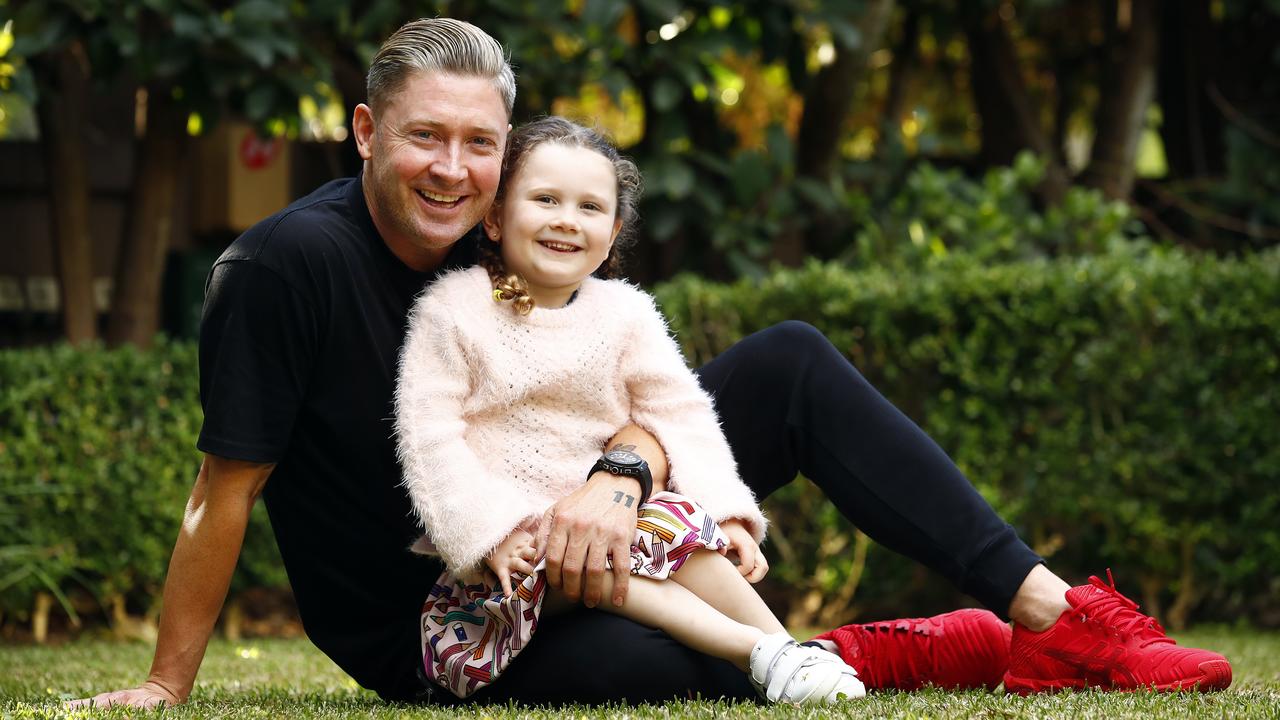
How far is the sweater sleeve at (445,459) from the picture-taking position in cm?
231

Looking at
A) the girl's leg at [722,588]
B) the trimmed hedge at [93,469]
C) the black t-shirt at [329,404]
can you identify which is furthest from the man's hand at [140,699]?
the trimmed hedge at [93,469]

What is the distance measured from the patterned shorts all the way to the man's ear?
83 centimetres

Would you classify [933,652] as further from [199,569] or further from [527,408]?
[199,569]

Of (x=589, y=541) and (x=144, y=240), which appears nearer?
(x=589, y=541)

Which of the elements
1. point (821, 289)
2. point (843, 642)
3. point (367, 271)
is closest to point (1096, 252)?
Result: point (821, 289)

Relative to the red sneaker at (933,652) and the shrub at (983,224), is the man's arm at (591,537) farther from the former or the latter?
the shrub at (983,224)

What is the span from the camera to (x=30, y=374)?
16.6ft

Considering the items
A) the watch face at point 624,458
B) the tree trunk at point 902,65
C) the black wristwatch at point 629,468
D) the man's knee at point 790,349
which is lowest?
the black wristwatch at point 629,468

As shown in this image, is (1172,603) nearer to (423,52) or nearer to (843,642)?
(843,642)

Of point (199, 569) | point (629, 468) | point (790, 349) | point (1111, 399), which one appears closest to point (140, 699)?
point (199, 569)

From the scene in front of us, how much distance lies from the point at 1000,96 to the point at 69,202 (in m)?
5.05

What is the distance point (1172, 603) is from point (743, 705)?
3.58 meters

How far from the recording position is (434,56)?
2.50 metres

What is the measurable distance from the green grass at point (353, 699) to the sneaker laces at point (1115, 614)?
0.14 metres
